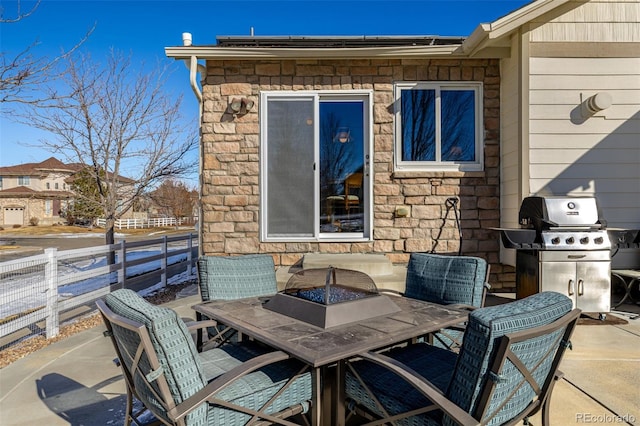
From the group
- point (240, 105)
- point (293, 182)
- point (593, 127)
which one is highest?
point (240, 105)

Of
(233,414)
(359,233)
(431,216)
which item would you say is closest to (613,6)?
(431,216)

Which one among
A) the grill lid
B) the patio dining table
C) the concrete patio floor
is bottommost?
the concrete patio floor

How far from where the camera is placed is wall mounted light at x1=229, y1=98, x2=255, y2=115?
5000 millimetres

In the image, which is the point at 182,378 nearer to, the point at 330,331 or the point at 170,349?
the point at 170,349

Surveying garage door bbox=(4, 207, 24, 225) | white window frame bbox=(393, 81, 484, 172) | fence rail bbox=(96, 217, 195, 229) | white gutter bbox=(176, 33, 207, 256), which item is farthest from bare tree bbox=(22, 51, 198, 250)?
garage door bbox=(4, 207, 24, 225)

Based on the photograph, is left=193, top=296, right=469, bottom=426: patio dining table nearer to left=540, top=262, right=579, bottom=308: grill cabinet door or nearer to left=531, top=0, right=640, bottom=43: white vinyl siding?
left=540, top=262, right=579, bottom=308: grill cabinet door

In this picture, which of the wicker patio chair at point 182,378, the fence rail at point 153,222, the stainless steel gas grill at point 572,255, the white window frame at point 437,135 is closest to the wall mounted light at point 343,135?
the white window frame at point 437,135

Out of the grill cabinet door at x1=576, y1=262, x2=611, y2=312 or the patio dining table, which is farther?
the grill cabinet door at x1=576, y1=262, x2=611, y2=312

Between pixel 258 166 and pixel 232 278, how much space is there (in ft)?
7.80

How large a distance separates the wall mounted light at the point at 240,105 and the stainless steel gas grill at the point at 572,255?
358cm

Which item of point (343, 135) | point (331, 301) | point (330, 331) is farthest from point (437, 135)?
point (330, 331)

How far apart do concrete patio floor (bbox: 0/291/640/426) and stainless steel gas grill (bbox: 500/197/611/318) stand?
1.32 ft

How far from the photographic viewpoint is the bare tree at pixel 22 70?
149 inches

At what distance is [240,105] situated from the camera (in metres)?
5.01
